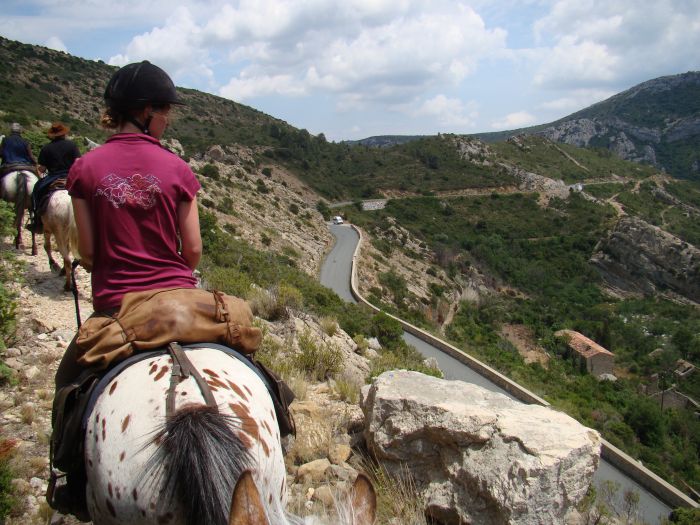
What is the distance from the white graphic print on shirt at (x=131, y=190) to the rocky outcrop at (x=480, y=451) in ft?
10.4

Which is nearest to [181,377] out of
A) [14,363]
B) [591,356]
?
[14,363]

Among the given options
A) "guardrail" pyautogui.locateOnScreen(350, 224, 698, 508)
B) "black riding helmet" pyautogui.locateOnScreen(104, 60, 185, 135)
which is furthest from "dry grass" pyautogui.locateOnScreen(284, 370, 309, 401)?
"guardrail" pyautogui.locateOnScreen(350, 224, 698, 508)

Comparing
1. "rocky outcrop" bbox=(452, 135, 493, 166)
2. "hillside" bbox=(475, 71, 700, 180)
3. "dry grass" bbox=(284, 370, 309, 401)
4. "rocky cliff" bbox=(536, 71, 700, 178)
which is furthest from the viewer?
"rocky cliff" bbox=(536, 71, 700, 178)

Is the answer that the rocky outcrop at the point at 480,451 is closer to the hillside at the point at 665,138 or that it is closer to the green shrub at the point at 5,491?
the green shrub at the point at 5,491

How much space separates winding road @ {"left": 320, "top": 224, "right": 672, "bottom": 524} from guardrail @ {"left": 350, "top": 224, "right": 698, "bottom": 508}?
0.46 ft

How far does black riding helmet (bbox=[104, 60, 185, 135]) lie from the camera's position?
2.50m

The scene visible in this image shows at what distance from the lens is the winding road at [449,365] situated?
12.0 m

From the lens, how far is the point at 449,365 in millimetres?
19641

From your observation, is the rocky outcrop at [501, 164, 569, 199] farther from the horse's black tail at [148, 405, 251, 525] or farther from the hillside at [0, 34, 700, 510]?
the horse's black tail at [148, 405, 251, 525]

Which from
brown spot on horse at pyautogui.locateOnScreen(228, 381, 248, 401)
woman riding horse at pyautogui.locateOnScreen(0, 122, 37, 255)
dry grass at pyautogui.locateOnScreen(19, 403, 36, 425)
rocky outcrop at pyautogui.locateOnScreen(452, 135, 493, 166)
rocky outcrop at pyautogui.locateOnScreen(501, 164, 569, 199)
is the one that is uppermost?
rocky outcrop at pyautogui.locateOnScreen(452, 135, 493, 166)

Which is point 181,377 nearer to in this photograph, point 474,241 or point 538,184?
point 474,241

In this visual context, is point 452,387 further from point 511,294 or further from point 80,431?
point 511,294

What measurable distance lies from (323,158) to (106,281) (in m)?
87.8

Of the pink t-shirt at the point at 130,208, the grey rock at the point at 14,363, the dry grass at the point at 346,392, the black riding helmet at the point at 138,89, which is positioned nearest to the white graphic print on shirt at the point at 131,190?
the pink t-shirt at the point at 130,208
